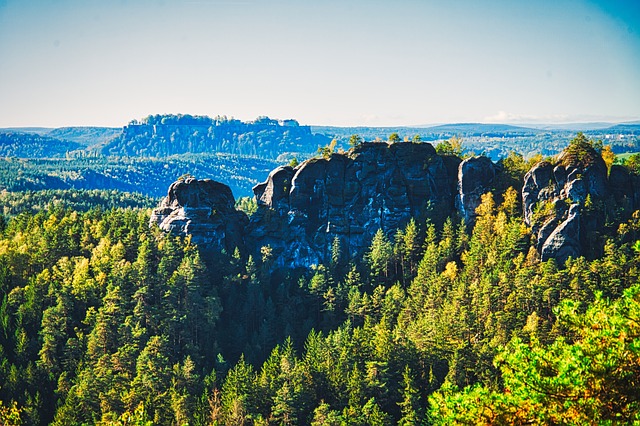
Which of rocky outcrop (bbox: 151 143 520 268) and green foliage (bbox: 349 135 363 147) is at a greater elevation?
green foliage (bbox: 349 135 363 147)

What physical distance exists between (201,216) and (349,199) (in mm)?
28082

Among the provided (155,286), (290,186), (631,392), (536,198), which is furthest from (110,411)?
(536,198)

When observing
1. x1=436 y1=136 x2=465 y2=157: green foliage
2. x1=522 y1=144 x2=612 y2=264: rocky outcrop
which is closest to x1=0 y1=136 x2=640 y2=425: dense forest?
x1=522 y1=144 x2=612 y2=264: rocky outcrop

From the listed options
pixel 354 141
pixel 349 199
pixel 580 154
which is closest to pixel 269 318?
pixel 349 199

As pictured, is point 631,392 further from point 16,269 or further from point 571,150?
point 16,269

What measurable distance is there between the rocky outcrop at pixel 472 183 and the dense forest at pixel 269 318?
10.3 feet

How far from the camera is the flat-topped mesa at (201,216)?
101 meters

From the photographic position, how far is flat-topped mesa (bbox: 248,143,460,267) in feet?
344

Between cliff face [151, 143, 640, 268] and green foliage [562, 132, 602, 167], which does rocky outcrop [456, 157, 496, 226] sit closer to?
cliff face [151, 143, 640, 268]

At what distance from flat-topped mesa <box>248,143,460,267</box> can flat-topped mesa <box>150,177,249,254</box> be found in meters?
5.26

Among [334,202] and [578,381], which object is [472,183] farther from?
[578,381]

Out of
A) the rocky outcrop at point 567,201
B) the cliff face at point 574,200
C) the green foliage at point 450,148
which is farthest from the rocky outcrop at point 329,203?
the cliff face at point 574,200

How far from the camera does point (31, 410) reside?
2729 inches

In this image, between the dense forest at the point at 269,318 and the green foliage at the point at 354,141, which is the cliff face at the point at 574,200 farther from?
the green foliage at the point at 354,141
